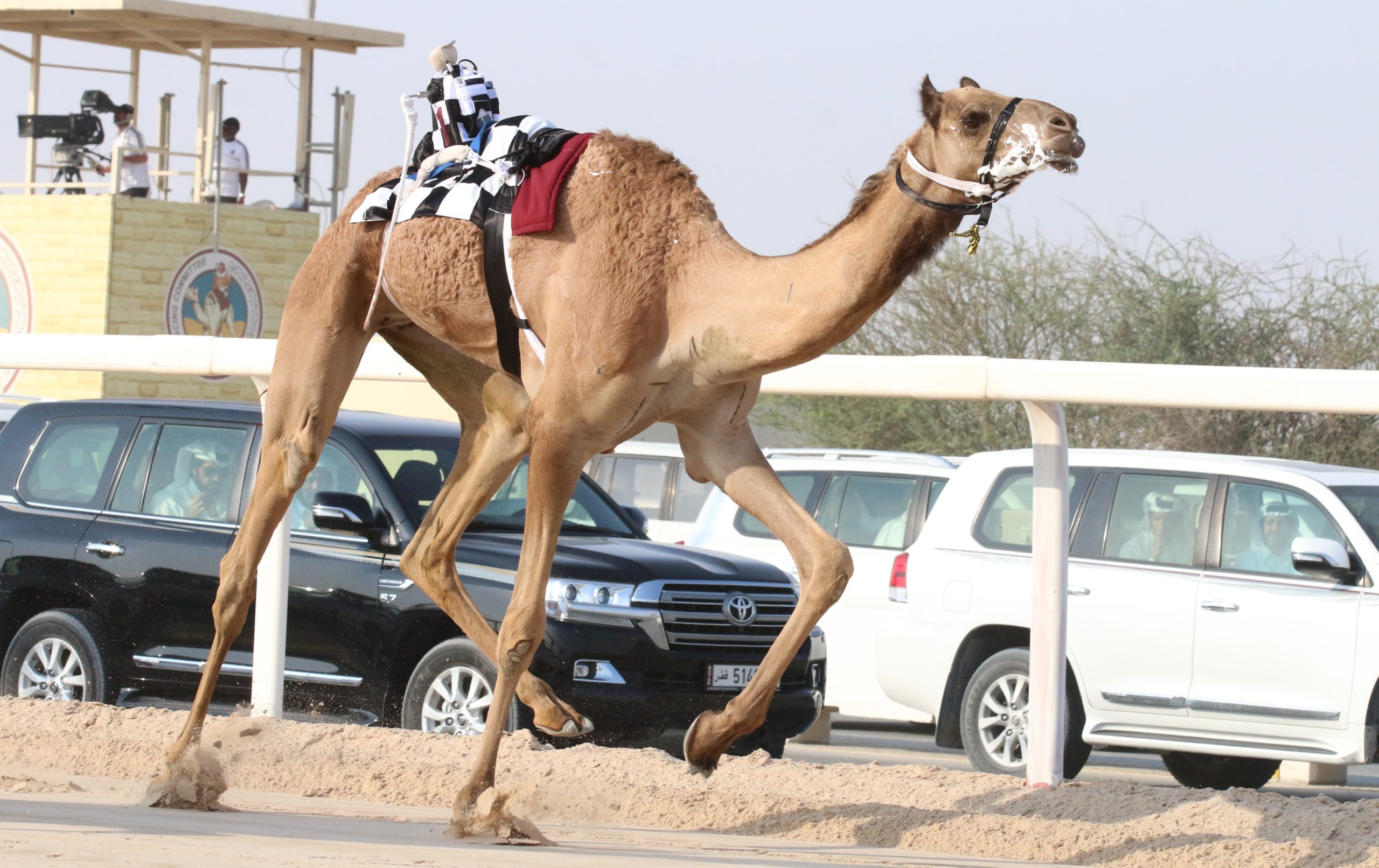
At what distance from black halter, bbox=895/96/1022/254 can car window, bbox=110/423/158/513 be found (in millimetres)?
6763

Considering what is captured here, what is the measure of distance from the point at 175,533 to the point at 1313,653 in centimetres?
615

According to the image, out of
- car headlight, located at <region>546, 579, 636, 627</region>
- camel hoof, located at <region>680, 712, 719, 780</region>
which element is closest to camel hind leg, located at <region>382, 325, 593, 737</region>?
camel hoof, located at <region>680, 712, 719, 780</region>

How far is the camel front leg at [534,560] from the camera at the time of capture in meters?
6.11

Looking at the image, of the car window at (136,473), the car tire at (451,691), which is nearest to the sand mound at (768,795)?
the car tire at (451,691)

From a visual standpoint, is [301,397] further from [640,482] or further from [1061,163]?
[640,482]

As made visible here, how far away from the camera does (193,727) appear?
22.6ft

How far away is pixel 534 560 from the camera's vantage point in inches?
242

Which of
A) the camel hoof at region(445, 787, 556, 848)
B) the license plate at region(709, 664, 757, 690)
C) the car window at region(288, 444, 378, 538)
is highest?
the car window at region(288, 444, 378, 538)

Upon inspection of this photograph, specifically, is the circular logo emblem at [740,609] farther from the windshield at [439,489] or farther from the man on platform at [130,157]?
the man on platform at [130,157]

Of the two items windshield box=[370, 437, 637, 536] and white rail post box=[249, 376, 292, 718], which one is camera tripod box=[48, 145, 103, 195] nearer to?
windshield box=[370, 437, 637, 536]

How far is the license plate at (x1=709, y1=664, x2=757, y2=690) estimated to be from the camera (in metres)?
10.3

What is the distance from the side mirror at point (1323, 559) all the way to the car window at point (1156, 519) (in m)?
0.79

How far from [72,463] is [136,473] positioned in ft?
1.68

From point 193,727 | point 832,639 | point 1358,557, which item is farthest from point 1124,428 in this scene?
point 193,727
